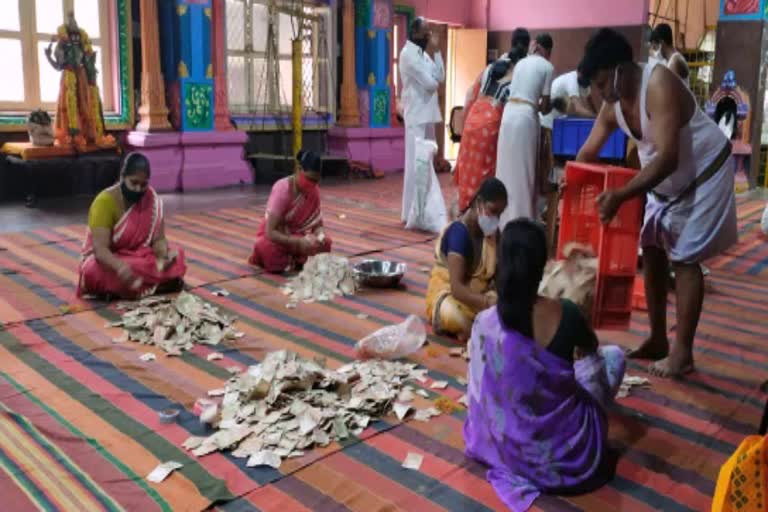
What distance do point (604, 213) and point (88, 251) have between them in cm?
281

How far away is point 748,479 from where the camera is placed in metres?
1.53

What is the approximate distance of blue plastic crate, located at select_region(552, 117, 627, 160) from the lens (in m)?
5.34

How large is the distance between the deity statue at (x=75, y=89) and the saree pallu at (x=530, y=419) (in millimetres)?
6373

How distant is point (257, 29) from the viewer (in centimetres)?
970

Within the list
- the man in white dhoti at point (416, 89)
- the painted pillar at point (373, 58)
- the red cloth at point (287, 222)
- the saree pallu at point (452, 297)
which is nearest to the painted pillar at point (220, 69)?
the painted pillar at point (373, 58)

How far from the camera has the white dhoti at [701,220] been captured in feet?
9.89

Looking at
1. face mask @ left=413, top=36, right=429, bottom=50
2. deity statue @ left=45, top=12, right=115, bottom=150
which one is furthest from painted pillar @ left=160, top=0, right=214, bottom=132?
face mask @ left=413, top=36, right=429, bottom=50

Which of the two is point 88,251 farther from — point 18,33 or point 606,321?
point 18,33

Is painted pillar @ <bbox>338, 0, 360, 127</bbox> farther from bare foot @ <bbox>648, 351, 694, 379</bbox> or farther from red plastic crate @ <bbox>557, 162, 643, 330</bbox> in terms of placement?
bare foot @ <bbox>648, 351, 694, 379</bbox>

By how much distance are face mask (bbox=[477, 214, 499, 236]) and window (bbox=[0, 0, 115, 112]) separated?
230 inches

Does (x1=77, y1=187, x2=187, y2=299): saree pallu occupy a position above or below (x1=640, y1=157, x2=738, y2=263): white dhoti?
below

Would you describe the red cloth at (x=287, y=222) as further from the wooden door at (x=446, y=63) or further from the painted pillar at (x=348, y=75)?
the wooden door at (x=446, y=63)

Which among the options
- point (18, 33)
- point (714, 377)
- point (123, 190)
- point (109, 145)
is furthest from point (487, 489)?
point (18, 33)

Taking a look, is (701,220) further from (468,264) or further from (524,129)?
(524,129)
